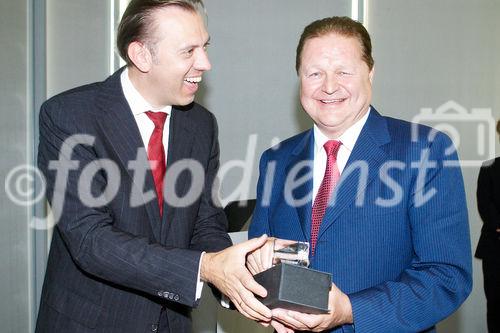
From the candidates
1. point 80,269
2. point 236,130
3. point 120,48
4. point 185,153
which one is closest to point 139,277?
point 80,269

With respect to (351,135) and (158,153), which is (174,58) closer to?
(158,153)

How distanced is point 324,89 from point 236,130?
7.06 ft

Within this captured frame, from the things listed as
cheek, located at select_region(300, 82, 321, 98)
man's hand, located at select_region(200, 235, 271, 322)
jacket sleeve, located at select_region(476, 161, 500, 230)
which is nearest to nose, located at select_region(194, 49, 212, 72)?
cheek, located at select_region(300, 82, 321, 98)

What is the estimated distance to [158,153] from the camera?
2.04 m

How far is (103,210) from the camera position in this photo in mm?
1912

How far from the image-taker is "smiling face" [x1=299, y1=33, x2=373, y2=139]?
1884 millimetres

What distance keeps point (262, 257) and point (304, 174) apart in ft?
1.06

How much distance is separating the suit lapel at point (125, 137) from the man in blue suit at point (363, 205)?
0.34m

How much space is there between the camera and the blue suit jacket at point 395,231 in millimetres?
1660

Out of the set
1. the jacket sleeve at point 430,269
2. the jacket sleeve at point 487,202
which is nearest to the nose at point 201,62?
the jacket sleeve at point 430,269

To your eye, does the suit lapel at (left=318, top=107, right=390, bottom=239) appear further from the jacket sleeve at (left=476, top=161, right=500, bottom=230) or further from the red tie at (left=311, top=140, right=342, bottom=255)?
the jacket sleeve at (left=476, top=161, right=500, bottom=230)

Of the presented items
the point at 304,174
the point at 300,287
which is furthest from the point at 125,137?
the point at 300,287

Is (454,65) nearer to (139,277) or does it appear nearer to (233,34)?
(233,34)

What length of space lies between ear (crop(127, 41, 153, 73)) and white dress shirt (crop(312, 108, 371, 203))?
62cm
